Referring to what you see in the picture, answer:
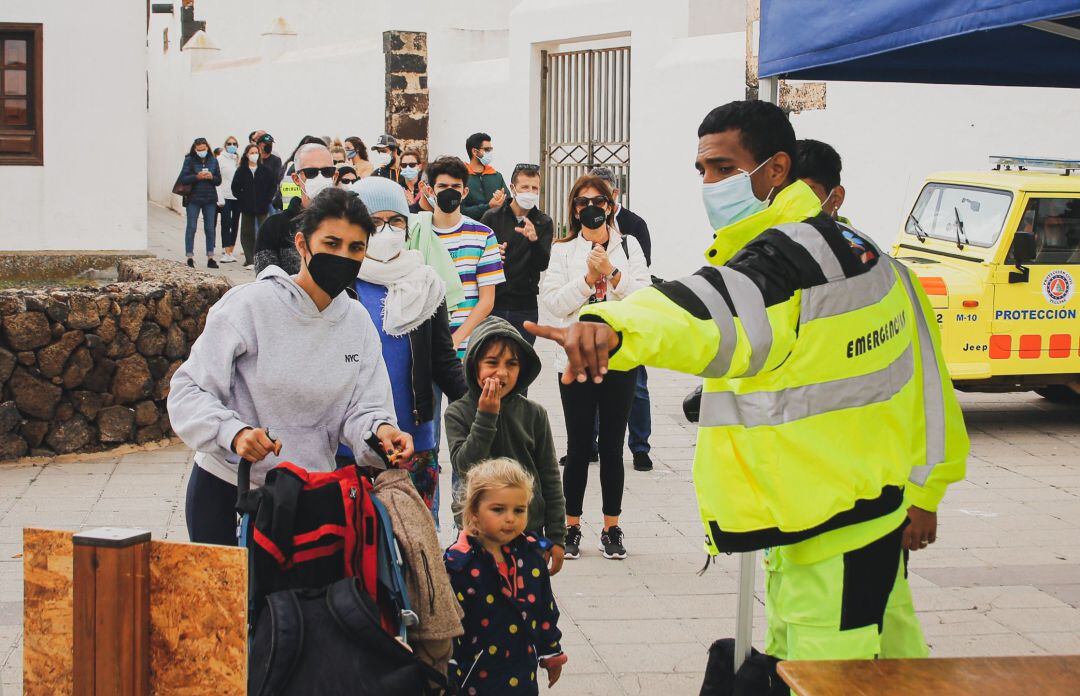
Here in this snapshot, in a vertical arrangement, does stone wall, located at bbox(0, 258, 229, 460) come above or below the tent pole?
below

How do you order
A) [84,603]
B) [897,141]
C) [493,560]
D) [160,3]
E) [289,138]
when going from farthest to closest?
[160,3] < [289,138] < [897,141] < [493,560] < [84,603]

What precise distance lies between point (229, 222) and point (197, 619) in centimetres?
1839

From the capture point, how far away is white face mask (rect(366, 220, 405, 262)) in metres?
5.70

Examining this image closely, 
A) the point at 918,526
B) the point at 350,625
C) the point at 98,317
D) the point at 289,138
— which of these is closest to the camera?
the point at 350,625

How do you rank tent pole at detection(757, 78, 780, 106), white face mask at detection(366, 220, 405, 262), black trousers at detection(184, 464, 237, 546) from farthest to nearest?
1. white face mask at detection(366, 220, 405, 262)
2. tent pole at detection(757, 78, 780, 106)
3. black trousers at detection(184, 464, 237, 546)

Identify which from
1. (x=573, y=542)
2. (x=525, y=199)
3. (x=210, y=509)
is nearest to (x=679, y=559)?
(x=573, y=542)

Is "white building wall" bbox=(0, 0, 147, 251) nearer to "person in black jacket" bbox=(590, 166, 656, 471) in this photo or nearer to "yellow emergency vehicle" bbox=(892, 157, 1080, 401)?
"person in black jacket" bbox=(590, 166, 656, 471)

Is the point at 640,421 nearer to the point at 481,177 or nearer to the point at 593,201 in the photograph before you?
the point at 593,201

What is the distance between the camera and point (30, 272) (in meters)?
13.7

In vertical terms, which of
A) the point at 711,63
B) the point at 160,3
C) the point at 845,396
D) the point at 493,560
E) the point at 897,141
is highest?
the point at 160,3

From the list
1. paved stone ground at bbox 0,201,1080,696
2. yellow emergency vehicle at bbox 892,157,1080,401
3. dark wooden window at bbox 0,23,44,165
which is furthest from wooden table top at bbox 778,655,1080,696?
dark wooden window at bbox 0,23,44,165

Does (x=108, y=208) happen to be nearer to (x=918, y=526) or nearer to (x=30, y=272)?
(x=30, y=272)

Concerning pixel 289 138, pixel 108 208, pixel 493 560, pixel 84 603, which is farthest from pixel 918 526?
pixel 289 138

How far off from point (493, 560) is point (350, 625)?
0.89 meters
